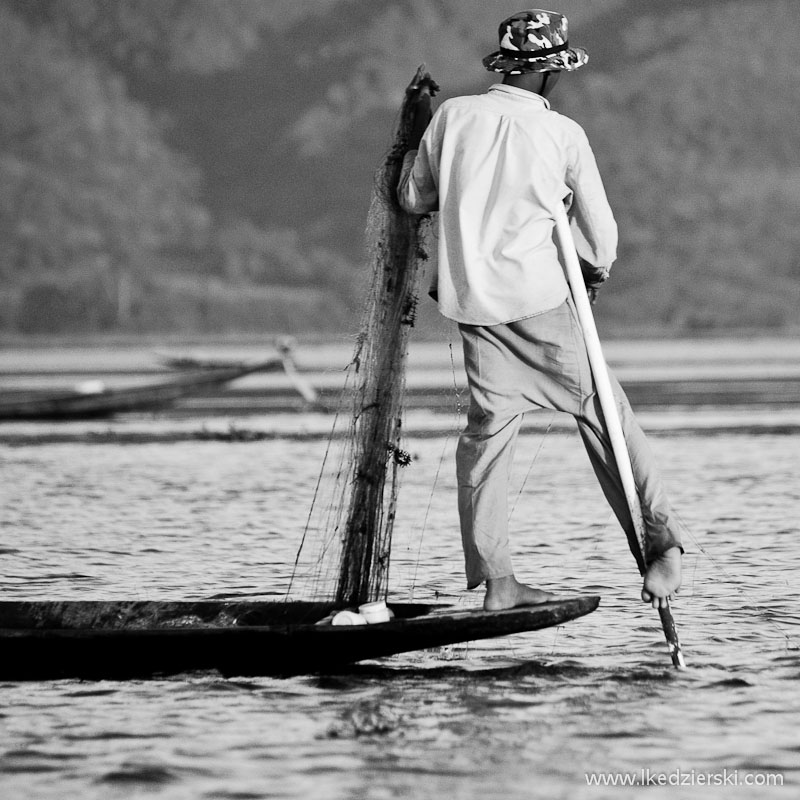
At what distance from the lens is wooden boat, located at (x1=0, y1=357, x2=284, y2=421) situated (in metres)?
22.5

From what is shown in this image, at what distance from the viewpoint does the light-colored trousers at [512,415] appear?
6152 mm

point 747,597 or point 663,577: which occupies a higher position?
Result: point 663,577

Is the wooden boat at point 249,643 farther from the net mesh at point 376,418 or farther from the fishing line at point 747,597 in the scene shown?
the fishing line at point 747,597

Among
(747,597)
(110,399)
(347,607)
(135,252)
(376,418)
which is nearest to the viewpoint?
(347,607)

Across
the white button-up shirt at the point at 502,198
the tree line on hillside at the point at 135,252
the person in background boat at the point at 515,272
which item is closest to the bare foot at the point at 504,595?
the person in background boat at the point at 515,272

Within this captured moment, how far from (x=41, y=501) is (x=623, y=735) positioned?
8.55 m

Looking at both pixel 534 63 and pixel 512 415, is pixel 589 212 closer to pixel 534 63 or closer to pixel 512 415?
pixel 534 63

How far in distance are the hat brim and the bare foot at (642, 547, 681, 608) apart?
169 cm

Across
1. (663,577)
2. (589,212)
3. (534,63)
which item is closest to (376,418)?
Answer: (589,212)

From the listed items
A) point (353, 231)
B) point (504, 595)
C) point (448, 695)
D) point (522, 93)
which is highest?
point (353, 231)

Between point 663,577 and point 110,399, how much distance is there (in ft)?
60.4

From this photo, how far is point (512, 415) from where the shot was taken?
618 cm

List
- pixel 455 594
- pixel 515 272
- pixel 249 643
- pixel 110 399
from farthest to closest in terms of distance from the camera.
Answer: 1. pixel 110 399
2. pixel 455 594
3. pixel 249 643
4. pixel 515 272

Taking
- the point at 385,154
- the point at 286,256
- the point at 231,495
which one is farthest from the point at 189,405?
the point at 286,256
